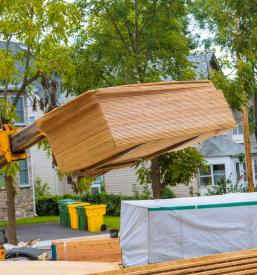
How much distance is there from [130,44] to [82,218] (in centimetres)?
875

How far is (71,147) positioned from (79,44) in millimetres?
12715

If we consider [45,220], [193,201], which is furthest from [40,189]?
[193,201]

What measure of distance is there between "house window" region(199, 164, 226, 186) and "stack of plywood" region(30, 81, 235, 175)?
96.1 ft

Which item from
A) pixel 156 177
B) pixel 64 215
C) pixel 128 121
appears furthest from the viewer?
pixel 64 215

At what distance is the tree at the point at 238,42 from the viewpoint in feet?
51.8

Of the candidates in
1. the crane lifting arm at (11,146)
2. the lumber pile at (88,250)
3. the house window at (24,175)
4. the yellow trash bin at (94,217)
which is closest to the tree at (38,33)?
the lumber pile at (88,250)

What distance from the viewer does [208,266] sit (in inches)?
203

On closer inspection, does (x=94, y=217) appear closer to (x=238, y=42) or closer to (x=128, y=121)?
(x=238, y=42)

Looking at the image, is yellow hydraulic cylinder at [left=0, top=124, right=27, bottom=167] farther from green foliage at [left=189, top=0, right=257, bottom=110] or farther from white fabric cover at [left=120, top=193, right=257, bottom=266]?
green foliage at [left=189, top=0, right=257, bottom=110]

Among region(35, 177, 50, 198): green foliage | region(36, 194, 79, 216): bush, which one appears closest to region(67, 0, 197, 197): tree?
region(36, 194, 79, 216): bush

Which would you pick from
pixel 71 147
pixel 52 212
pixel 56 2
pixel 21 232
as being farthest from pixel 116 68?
pixel 52 212

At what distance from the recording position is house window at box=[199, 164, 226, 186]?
3297 cm

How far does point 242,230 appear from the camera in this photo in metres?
10.0

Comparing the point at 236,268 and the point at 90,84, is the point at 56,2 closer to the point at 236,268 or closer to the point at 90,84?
the point at 90,84
